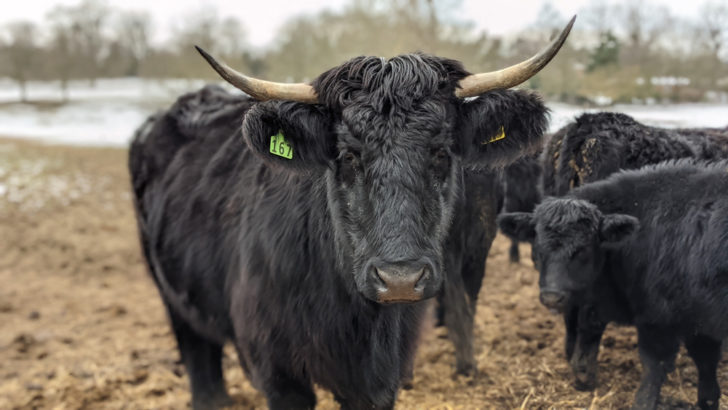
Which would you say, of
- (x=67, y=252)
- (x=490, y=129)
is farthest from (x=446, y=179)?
(x=67, y=252)

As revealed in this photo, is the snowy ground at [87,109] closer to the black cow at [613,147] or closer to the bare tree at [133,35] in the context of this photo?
the bare tree at [133,35]

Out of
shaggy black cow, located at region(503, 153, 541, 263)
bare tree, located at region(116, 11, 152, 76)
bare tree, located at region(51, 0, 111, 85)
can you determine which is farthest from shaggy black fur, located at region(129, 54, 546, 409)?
bare tree, located at region(51, 0, 111, 85)

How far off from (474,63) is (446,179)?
11.7 ft

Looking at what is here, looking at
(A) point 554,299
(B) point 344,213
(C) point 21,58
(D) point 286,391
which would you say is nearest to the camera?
(B) point 344,213

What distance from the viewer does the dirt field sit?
144 inches

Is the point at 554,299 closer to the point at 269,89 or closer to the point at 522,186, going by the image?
the point at 522,186

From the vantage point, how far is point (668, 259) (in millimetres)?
3295

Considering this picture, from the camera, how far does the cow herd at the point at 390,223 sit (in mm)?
2227

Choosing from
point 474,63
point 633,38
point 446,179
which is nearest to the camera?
point 446,179

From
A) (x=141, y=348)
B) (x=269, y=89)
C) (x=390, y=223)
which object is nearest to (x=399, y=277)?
(x=390, y=223)

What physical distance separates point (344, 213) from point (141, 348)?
3.66 meters

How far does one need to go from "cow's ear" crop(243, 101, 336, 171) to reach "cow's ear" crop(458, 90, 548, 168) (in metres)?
0.65

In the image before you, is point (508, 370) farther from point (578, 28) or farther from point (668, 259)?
point (578, 28)

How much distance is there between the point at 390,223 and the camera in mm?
2080
